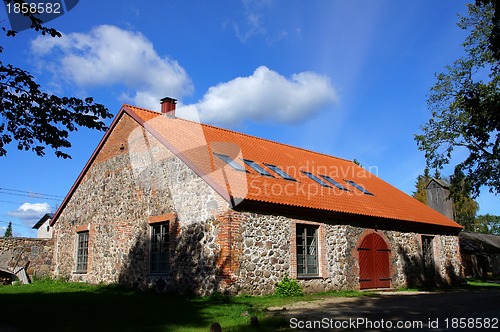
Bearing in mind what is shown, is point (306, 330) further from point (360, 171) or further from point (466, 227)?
point (466, 227)

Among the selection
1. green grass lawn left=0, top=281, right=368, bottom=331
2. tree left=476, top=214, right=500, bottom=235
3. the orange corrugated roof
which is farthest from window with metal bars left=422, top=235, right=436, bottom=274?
tree left=476, top=214, right=500, bottom=235

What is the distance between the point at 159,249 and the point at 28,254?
8784mm

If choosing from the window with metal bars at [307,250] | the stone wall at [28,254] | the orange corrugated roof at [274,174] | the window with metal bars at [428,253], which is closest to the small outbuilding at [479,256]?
the orange corrugated roof at [274,174]

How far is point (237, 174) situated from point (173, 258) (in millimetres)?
3330

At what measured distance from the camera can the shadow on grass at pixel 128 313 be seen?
7.83 m

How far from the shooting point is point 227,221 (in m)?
12.5

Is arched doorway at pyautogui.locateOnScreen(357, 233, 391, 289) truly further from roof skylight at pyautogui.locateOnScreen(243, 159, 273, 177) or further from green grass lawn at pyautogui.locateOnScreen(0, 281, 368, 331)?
roof skylight at pyautogui.locateOnScreen(243, 159, 273, 177)

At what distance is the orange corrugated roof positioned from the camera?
1372 cm

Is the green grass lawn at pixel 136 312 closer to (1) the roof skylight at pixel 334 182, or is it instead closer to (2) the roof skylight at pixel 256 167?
(2) the roof skylight at pixel 256 167

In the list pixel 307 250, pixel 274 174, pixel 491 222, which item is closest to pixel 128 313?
pixel 307 250

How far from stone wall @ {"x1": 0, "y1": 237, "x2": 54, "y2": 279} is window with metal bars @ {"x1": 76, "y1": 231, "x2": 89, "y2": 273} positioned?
2.21 meters

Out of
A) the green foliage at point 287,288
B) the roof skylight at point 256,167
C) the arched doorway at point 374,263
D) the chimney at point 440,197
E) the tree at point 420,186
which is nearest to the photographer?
the green foliage at point 287,288

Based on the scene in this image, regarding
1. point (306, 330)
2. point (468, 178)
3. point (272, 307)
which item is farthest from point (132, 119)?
point (468, 178)

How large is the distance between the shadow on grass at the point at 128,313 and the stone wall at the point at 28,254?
705 centimetres
